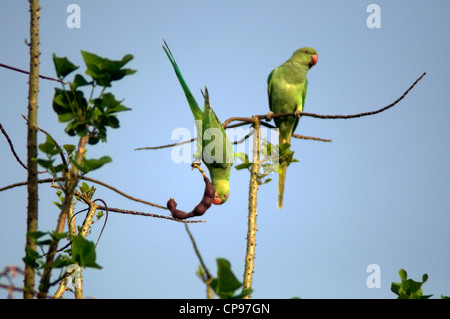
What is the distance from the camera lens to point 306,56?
6.73 meters

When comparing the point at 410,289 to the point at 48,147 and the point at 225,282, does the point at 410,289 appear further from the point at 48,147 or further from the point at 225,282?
the point at 48,147

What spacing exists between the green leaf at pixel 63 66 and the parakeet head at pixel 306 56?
18.1 ft

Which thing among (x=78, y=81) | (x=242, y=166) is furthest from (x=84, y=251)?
(x=242, y=166)

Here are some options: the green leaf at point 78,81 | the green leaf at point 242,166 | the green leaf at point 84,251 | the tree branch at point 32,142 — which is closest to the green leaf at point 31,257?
the tree branch at point 32,142

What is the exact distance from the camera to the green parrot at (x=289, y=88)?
6246 millimetres

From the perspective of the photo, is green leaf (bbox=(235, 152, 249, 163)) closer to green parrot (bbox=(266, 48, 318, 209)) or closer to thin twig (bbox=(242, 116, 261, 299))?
thin twig (bbox=(242, 116, 261, 299))

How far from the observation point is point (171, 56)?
3.88 metres

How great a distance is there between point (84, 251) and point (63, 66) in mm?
659

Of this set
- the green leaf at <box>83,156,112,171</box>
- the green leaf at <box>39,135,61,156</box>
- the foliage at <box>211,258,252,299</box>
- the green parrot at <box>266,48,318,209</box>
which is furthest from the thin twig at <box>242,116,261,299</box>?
the green parrot at <box>266,48,318,209</box>

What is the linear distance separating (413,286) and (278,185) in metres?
2.87

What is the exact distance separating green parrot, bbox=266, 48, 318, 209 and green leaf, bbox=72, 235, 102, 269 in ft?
15.6
